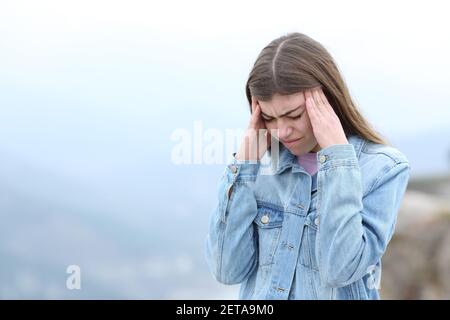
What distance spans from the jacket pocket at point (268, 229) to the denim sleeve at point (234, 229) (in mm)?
29

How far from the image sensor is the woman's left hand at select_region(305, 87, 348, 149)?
2.06m

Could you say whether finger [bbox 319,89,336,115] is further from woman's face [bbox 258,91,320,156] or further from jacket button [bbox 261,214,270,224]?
jacket button [bbox 261,214,270,224]

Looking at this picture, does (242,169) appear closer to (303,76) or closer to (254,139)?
(254,139)

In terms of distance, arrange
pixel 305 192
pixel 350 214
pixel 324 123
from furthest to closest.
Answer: pixel 305 192 < pixel 324 123 < pixel 350 214

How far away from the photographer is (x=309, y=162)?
222 centimetres

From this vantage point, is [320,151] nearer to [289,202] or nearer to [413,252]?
[289,202]

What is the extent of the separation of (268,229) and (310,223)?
15 centimetres

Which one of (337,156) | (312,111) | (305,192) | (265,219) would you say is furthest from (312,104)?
(265,219)

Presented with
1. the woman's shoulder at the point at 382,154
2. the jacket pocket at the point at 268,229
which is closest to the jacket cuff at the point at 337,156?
the woman's shoulder at the point at 382,154

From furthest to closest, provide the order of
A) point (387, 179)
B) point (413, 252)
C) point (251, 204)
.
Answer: point (413, 252) → point (251, 204) → point (387, 179)

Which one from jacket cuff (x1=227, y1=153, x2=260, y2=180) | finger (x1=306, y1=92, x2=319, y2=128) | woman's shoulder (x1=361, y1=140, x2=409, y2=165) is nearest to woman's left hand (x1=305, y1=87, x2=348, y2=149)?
finger (x1=306, y1=92, x2=319, y2=128)

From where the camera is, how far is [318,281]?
2070 millimetres
